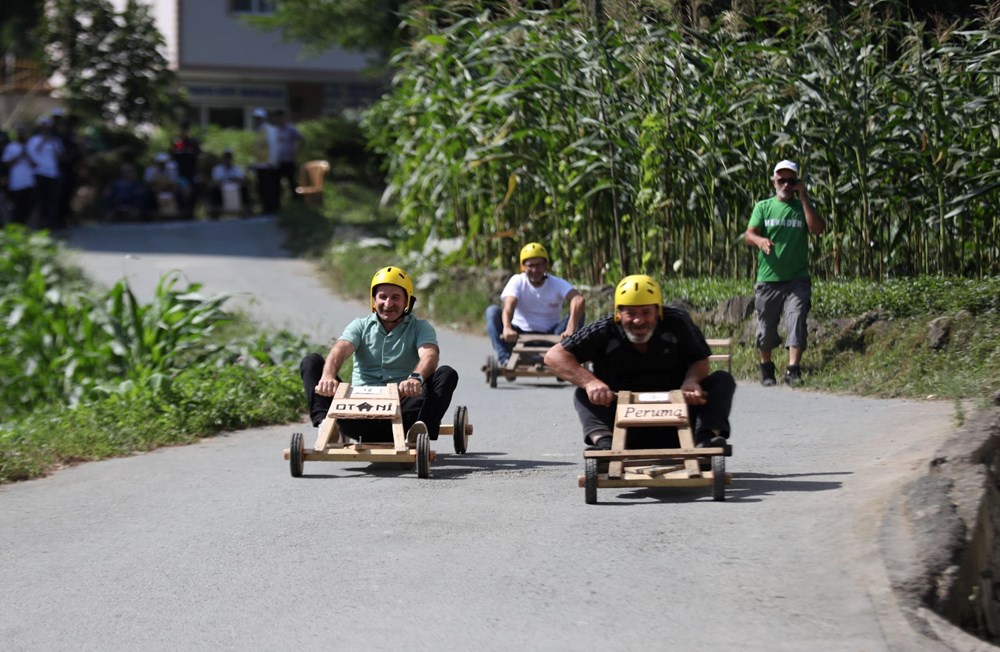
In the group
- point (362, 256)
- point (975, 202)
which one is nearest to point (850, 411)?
point (975, 202)

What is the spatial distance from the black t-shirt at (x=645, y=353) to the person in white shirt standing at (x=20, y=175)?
1923 cm

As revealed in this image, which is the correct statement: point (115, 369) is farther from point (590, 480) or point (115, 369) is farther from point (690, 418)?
point (590, 480)

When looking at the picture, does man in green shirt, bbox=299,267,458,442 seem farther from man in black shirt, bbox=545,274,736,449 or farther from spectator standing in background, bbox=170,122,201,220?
spectator standing in background, bbox=170,122,201,220

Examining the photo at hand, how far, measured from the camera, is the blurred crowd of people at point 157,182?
26906 millimetres

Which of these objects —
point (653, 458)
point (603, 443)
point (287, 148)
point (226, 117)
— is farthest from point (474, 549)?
point (226, 117)

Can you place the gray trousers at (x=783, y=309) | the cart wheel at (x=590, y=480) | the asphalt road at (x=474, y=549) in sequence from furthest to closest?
the gray trousers at (x=783, y=309) < the cart wheel at (x=590, y=480) < the asphalt road at (x=474, y=549)

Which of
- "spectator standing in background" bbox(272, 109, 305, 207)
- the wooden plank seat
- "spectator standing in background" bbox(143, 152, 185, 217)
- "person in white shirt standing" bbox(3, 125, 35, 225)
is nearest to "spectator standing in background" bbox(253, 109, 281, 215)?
"spectator standing in background" bbox(272, 109, 305, 207)

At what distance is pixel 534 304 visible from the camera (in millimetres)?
14883

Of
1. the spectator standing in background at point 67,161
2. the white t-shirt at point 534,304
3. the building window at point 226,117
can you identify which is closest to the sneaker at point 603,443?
the white t-shirt at point 534,304

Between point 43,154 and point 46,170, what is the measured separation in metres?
0.29

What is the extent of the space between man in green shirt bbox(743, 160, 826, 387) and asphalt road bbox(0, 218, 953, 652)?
54.7 inches

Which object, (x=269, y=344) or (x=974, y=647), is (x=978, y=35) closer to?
(x=269, y=344)

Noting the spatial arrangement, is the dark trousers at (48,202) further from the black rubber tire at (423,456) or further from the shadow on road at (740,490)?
the shadow on road at (740,490)

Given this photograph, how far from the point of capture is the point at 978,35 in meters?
14.0
